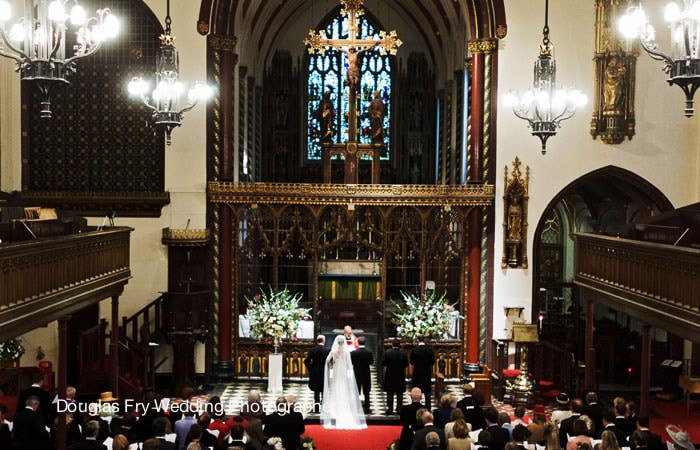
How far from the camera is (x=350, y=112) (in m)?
19.1

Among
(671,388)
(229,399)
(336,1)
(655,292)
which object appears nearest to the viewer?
(655,292)

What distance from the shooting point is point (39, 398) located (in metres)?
11.6

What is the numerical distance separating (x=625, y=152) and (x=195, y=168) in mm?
9963

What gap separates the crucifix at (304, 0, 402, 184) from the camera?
17844 millimetres

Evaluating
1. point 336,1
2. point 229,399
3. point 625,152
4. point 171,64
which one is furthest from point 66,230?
point 336,1

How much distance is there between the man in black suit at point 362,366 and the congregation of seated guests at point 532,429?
3376 millimetres

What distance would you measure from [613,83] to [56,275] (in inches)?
505

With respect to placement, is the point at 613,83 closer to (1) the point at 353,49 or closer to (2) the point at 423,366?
(1) the point at 353,49

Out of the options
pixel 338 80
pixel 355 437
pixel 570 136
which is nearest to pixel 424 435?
pixel 355 437

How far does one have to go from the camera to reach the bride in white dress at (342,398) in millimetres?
15047

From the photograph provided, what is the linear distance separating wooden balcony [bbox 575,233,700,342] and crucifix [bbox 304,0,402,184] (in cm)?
579

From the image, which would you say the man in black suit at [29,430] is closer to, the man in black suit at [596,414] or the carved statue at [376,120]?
the man in black suit at [596,414]

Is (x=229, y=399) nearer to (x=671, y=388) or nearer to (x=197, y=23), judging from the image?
(x=197, y=23)

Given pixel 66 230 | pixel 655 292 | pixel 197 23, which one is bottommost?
pixel 655 292
